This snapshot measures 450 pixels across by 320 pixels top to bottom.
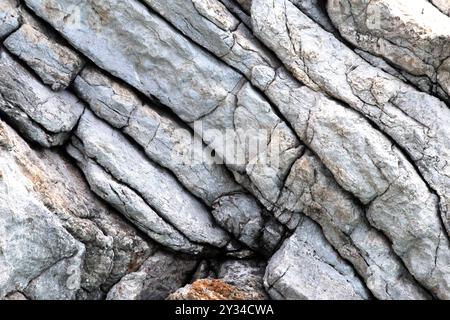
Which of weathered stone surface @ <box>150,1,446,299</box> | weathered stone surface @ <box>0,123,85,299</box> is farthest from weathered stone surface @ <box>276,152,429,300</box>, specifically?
weathered stone surface @ <box>0,123,85,299</box>

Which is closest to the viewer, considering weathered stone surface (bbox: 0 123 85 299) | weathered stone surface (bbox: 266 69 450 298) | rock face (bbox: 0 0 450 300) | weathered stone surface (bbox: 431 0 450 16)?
weathered stone surface (bbox: 0 123 85 299)

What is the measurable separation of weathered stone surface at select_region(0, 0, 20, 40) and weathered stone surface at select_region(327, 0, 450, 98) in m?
9.77

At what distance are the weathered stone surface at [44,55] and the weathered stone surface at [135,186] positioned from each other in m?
1.40

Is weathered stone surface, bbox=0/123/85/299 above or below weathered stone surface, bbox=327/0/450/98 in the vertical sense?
below

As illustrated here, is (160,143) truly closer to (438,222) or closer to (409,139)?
(409,139)

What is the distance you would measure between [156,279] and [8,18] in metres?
9.43

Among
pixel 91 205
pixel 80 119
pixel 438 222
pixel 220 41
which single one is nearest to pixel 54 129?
pixel 80 119

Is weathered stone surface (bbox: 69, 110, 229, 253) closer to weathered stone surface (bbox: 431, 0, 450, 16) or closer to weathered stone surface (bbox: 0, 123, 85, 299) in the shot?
weathered stone surface (bbox: 0, 123, 85, 299)

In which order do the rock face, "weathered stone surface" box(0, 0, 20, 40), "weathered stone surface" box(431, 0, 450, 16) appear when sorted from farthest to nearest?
1. "weathered stone surface" box(431, 0, 450, 16)
2. "weathered stone surface" box(0, 0, 20, 40)
3. the rock face

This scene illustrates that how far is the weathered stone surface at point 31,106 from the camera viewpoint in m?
15.1

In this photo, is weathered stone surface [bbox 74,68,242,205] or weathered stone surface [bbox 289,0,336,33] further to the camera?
weathered stone surface [bbox 74,68,242,205]

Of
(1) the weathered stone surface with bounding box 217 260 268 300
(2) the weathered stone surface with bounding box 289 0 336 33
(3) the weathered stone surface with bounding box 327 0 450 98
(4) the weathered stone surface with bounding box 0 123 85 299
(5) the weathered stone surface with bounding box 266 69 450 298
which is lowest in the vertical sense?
(4) the weathered stone surface with bounding box 0 123 85 299

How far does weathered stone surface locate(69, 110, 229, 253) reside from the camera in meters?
15.7

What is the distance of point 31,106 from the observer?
601 inches
